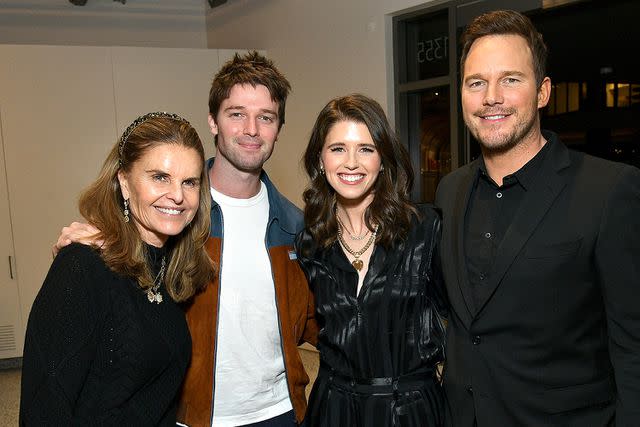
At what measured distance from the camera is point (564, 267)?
1.56m

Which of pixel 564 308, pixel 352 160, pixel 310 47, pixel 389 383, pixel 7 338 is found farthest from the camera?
pixel 310 47

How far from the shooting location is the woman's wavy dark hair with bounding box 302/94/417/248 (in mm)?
2020

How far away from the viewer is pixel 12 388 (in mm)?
4828

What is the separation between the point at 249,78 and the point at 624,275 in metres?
1.46

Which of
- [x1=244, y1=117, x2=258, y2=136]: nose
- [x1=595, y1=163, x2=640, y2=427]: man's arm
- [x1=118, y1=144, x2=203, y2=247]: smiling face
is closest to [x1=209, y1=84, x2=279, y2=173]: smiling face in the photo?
[x1=244, y1=117, x2=258, y2=136]: nose

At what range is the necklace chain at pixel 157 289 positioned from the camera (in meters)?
1.70

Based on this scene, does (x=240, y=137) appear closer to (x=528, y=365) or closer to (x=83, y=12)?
(x=528, y=365)

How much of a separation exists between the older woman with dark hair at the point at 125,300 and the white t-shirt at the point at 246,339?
210mm

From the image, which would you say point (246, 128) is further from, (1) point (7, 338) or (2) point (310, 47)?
(1) point (7, 338)

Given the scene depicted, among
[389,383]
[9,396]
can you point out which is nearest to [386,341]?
[389,383]

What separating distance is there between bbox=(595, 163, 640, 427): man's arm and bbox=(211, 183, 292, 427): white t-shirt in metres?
1.11

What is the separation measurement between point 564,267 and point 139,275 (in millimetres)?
1181

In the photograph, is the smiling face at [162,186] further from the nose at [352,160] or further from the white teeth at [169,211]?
the nose at [352,160]

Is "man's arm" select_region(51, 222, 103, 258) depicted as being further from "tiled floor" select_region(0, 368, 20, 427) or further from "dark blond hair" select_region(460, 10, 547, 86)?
"tiled floor" select_region(0, 368, 20, 427)
